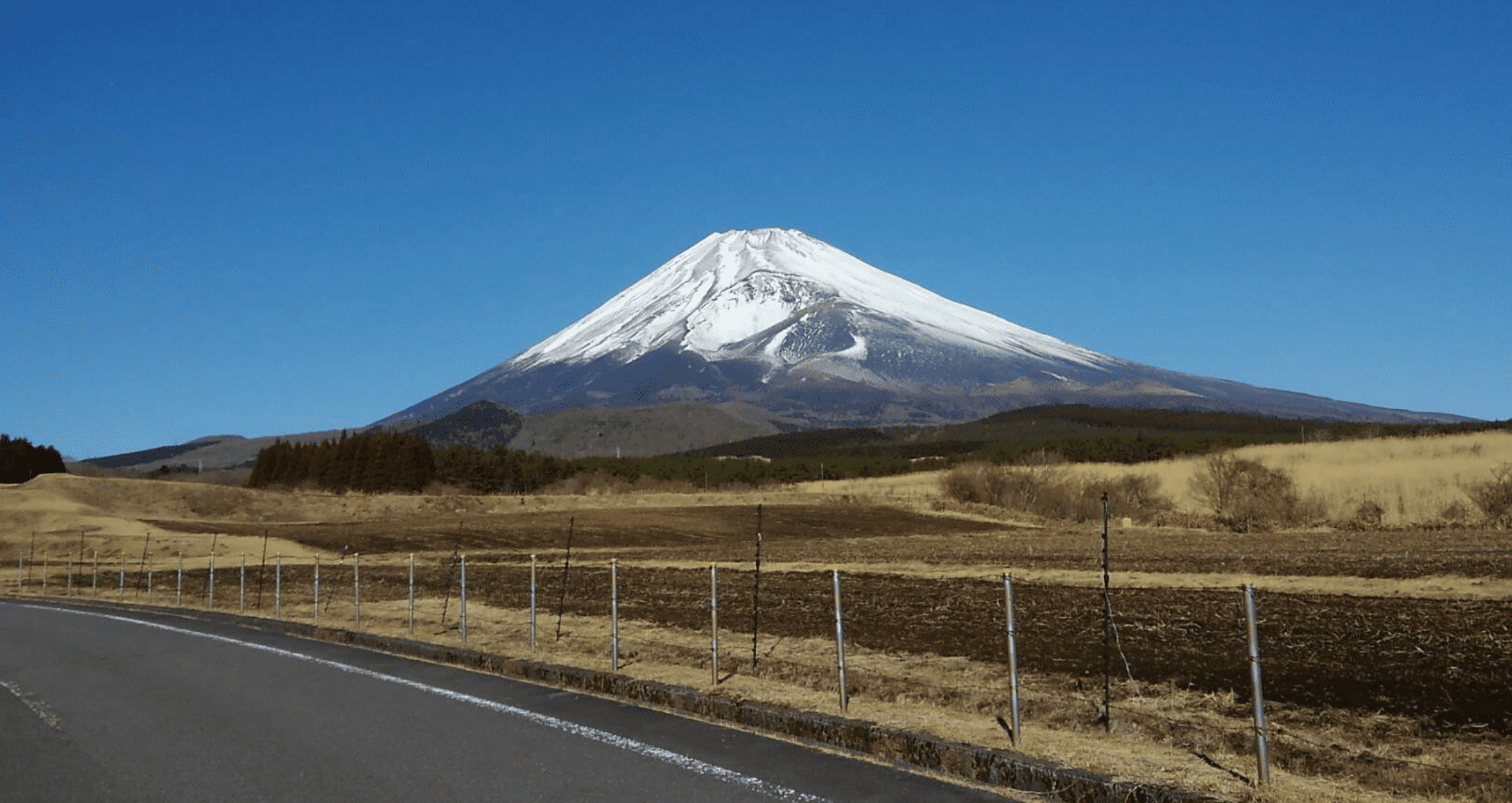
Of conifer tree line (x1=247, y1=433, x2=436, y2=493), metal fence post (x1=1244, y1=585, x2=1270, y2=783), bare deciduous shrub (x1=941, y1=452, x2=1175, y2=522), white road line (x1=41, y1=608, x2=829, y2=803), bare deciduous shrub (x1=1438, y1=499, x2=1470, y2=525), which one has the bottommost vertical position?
white road line (x1=41, y1=608, x2=829, y2=803)

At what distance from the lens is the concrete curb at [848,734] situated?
297 inches

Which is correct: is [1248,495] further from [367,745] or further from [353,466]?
[353,466]

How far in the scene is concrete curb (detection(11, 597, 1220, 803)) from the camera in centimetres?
755

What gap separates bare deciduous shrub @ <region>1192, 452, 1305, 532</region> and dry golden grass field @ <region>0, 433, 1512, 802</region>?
2566mm

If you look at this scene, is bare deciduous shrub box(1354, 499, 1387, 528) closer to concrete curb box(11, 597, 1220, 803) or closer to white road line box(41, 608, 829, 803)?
concrete curb box(11, 597, 1220, 803)

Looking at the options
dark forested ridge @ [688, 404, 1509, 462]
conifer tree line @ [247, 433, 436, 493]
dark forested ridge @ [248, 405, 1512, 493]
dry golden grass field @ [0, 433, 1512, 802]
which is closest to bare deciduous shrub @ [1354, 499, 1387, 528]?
dry golden grass field @ [0, 433, 1512, 802]

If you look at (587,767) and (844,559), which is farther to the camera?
(844,559)

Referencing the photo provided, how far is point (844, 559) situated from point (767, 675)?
73.6ft

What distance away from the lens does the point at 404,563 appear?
38.4 meters

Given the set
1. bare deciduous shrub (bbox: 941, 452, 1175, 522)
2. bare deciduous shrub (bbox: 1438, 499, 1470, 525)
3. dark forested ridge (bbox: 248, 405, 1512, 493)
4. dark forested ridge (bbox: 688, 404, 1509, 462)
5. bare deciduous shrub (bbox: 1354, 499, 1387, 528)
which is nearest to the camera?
bare deciduous shrub (bbox: 1438, 499, 1470, 525)

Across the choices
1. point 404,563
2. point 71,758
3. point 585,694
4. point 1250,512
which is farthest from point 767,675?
point 1250,512

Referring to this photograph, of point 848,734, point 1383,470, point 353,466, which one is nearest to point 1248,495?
point 1383,470

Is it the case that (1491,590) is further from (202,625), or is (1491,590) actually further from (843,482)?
(843,482)

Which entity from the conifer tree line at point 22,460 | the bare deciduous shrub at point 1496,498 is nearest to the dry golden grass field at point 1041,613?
the bare deciduous shrub at point 1496,498
